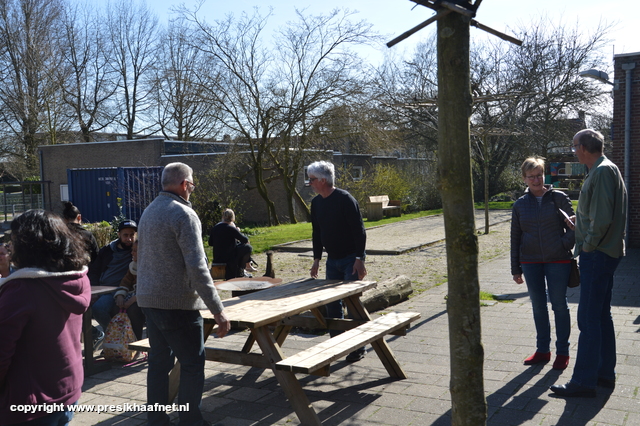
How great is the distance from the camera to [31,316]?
270cm

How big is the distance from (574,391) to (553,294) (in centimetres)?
95

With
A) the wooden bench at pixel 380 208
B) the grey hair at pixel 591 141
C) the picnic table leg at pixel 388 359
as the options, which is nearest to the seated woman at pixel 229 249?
the picnic table leg at pixel 388 359

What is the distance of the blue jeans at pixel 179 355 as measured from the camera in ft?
12.8

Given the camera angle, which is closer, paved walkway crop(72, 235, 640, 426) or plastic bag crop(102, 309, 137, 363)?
paved walkway crop(72, 235, 640, 426)

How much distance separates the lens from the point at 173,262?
386 centimetres

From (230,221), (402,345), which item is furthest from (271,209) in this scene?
(402,345)

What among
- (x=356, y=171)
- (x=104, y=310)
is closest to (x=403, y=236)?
(x=104, y=310)

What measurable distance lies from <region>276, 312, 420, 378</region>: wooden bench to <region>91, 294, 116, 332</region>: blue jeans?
260 centimetres

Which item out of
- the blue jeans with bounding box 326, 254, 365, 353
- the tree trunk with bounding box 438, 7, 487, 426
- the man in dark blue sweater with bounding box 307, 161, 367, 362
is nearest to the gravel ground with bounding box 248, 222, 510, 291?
the blue jeans with bounding box 326, 254, 365, 353

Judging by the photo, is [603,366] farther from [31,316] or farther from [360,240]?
[31,316]

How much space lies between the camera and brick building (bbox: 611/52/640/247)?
1388 cm

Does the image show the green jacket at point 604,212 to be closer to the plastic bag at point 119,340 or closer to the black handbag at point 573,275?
the black handbag at point 573,275

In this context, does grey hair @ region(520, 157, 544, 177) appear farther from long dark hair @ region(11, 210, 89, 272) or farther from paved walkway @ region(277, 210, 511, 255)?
paved walkway @ region(277, 210, 511, 255)

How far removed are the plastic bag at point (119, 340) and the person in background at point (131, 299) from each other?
11 centimetres
